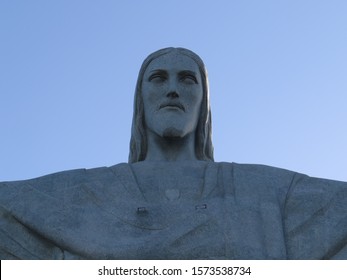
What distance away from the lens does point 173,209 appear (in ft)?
58.9

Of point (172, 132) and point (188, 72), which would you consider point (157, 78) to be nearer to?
point (188, 72)

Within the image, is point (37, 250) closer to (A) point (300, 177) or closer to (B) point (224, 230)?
(B) point (224, 230)

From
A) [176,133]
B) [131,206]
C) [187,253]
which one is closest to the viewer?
[187,253]

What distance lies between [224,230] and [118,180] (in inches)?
85.5

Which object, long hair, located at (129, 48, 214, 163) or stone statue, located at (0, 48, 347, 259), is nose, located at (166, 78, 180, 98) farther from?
long hair, located at (129, 48, 214, 163)

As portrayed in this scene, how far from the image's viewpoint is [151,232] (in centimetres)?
1756

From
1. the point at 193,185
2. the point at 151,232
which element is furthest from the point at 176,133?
the point at 151,232

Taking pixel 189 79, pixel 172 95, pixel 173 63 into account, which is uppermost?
pixel 173 63

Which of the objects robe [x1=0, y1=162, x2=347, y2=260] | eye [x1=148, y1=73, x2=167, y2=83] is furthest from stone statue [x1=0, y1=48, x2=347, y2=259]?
eye [x1=148, y1=73, x2=167, y2=83]

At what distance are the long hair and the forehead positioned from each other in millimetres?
108

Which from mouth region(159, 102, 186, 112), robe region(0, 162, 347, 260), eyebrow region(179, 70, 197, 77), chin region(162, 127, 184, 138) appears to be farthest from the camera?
eyebrow region(179, 70, 197, 77)

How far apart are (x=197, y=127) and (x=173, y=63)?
1.10 meters

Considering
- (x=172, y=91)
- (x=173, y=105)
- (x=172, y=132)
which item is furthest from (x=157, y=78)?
(x=172, y=132)

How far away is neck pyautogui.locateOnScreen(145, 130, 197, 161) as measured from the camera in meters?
20.0
